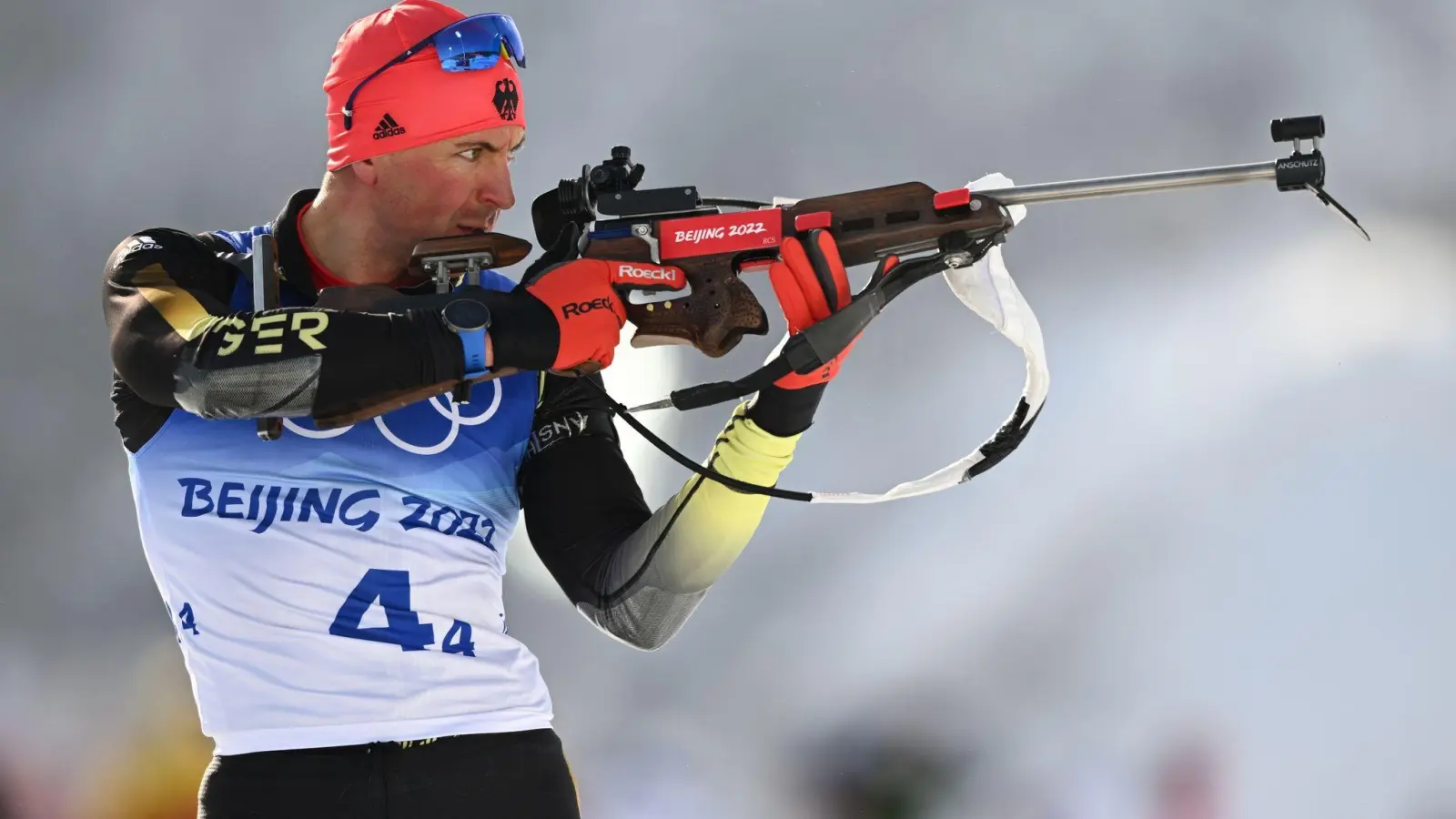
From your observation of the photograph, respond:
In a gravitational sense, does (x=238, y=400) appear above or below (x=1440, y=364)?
below

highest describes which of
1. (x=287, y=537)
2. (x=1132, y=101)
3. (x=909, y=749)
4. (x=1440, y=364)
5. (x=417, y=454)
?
(x=1132, y=101)

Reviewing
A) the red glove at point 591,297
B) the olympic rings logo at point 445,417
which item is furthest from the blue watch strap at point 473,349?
the olympic rings logo at point 445,417

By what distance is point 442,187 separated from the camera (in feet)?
7.44

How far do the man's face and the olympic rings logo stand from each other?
0.81 ft

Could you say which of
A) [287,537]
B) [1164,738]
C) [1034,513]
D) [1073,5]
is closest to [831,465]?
[1034,513]

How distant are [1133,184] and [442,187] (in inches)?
39.1

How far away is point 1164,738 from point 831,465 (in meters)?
0.99

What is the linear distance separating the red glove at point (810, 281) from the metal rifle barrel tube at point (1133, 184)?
0.23 m

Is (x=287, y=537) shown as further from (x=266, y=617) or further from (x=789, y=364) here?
(x=789, y=364)

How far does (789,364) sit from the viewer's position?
2.06 m

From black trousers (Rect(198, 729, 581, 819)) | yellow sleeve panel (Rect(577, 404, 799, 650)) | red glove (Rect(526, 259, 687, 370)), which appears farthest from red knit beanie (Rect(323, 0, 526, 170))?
black trousers (Rect(198, 729, 581, 819))

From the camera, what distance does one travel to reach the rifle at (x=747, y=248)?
205 centimetres

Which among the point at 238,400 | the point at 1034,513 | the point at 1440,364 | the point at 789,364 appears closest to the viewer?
the point at 238,400

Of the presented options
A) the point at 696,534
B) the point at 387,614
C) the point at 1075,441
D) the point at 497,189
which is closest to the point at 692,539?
the point at 696,534
